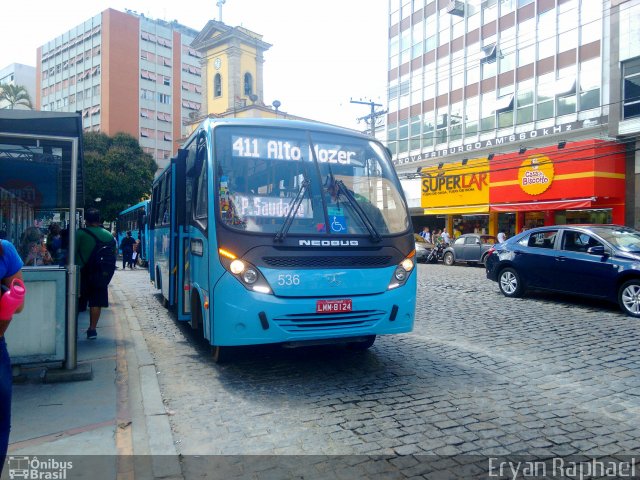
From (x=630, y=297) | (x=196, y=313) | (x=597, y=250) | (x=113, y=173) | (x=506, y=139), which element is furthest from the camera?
(x=113, y=173)

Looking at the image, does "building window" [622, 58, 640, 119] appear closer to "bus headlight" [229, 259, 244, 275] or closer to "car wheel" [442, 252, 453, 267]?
"car wheel" [442, 252, 453, 267]

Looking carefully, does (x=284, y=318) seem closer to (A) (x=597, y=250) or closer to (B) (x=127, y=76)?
(A) (x=597, y=250)

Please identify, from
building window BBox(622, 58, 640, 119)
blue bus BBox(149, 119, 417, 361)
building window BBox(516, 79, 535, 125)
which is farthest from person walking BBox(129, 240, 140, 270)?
building window BBox(622, 58, 640, 119)

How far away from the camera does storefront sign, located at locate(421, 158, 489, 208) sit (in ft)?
93.7

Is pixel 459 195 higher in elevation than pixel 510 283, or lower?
higher

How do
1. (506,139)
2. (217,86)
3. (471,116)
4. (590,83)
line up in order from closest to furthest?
(590,83) < (506,139) < (471,116) < (217,86)

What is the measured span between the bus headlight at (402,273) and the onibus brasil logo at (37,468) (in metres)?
3.41

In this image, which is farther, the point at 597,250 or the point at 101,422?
the point at 597,250

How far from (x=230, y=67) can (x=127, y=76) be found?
28.2 m

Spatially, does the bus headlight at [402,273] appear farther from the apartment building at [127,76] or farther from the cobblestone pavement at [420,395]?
the apartment building at [127,76]

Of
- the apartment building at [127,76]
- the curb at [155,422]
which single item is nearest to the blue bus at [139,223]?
the curb at [155,422]

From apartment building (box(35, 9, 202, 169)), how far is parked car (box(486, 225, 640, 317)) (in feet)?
188

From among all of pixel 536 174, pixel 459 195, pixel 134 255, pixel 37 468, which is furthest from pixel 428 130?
pixel 37 468

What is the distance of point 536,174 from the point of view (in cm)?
2520
